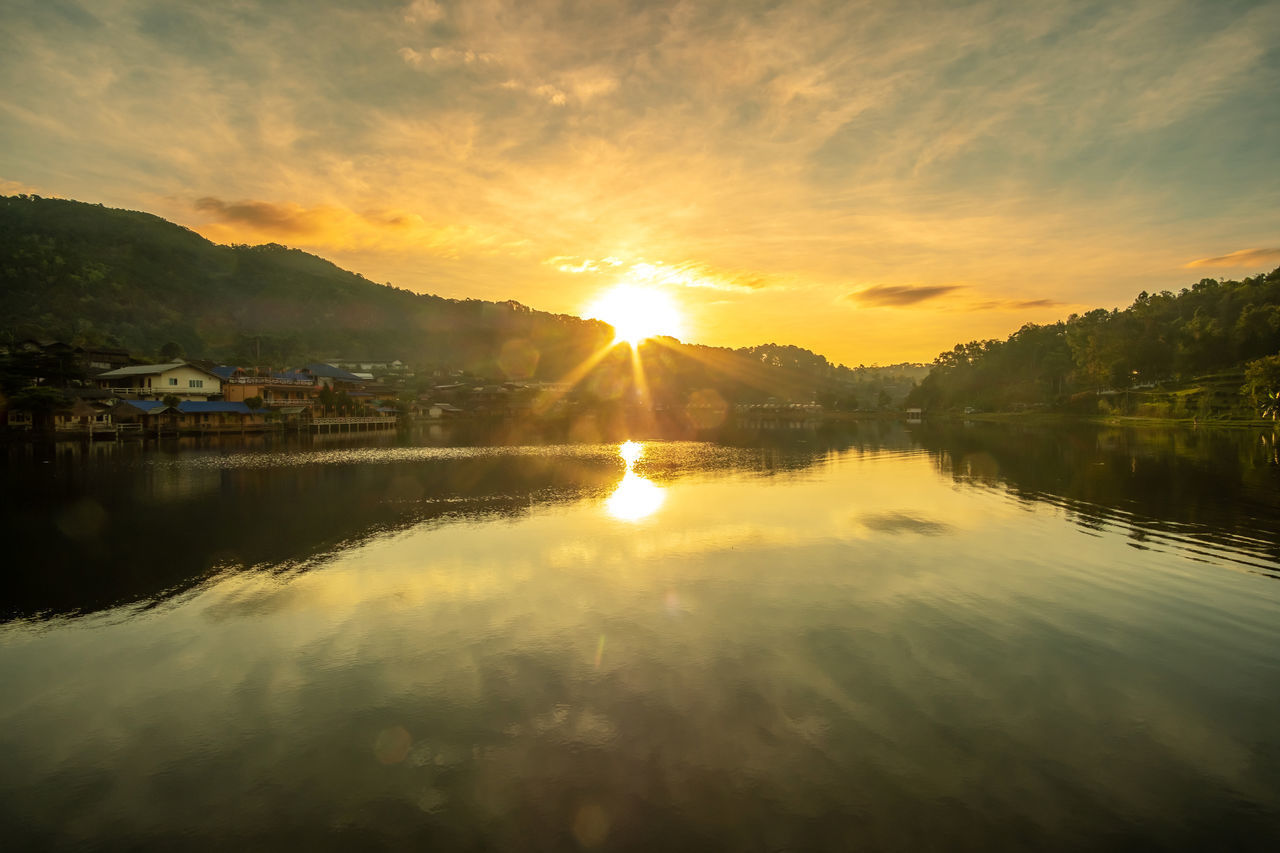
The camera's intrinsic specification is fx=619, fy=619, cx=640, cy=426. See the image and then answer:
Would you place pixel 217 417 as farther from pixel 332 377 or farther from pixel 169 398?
pixel 332 377

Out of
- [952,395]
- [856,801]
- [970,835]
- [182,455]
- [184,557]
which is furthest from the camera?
[952,395]

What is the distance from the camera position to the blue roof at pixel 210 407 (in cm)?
7056

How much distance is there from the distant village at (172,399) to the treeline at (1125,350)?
116m

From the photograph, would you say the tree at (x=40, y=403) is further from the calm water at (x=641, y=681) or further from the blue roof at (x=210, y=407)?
the calm water at (x=641, y=681)

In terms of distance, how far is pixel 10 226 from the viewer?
537ft

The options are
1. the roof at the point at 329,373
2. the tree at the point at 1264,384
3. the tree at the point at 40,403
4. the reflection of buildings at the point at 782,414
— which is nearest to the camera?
the tree at the point at 40,403

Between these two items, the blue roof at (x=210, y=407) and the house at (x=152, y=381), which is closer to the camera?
the blue roof at (x=210, y=407)

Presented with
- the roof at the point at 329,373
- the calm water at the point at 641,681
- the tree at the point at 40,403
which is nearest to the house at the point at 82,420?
the tree at the point at 40,403

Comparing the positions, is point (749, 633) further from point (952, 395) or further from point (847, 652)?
point (952, 395)

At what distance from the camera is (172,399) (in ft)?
230

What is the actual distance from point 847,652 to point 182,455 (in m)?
57.4

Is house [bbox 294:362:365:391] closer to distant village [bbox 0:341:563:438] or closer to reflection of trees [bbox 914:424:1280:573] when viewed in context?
distant village [bbox 0:341:563:438]

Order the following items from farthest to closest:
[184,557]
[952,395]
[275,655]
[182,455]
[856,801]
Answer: [952,395] < [182,455] < [184,557] < [275,655] < [856,801]

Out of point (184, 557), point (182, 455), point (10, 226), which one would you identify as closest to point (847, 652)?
point (184, 557)
